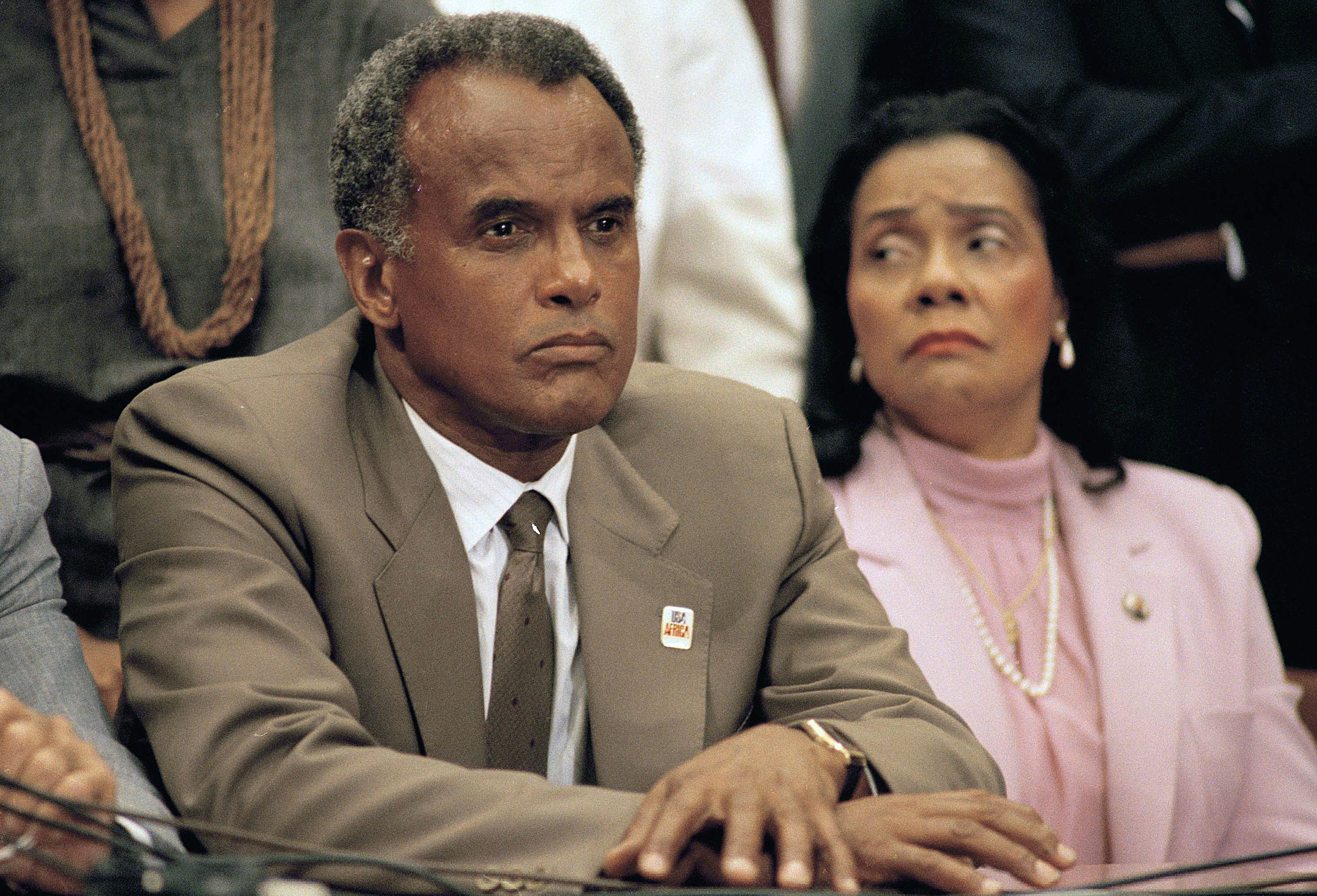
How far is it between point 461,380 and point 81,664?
55 centimetres

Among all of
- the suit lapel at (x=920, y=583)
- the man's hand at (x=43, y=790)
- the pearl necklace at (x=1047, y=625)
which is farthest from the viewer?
the pearl necklace at (x=1047, y=625)

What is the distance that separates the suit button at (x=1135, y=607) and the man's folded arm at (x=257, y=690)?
131cm

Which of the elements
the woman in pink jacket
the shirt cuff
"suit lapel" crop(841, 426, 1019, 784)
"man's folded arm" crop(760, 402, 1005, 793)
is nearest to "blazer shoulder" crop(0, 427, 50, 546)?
"man's folded arm" crop(760, 402, 1005, 793)

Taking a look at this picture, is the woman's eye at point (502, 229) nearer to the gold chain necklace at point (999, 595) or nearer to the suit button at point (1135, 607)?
the gold chain necklace at point (999, 595)

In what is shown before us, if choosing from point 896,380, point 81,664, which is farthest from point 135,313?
point 896,380

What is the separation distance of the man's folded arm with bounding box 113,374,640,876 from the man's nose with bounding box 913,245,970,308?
1.19m

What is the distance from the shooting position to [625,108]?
196 centimetres

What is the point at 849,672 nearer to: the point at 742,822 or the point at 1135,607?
the point at 742,822

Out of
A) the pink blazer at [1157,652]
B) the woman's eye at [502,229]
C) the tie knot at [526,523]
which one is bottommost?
the pink blazer at [1157,652]

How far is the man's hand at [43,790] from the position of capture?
4.53 feet

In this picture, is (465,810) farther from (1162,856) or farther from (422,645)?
(1162,856)

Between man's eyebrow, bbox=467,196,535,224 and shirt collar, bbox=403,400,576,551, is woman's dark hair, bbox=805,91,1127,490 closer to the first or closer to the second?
shirt collar, bbox=403,400,576,551

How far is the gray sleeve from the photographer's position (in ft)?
5.69

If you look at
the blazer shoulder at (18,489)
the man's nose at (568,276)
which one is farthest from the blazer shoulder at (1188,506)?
the blazer shoulder at (18,489)
